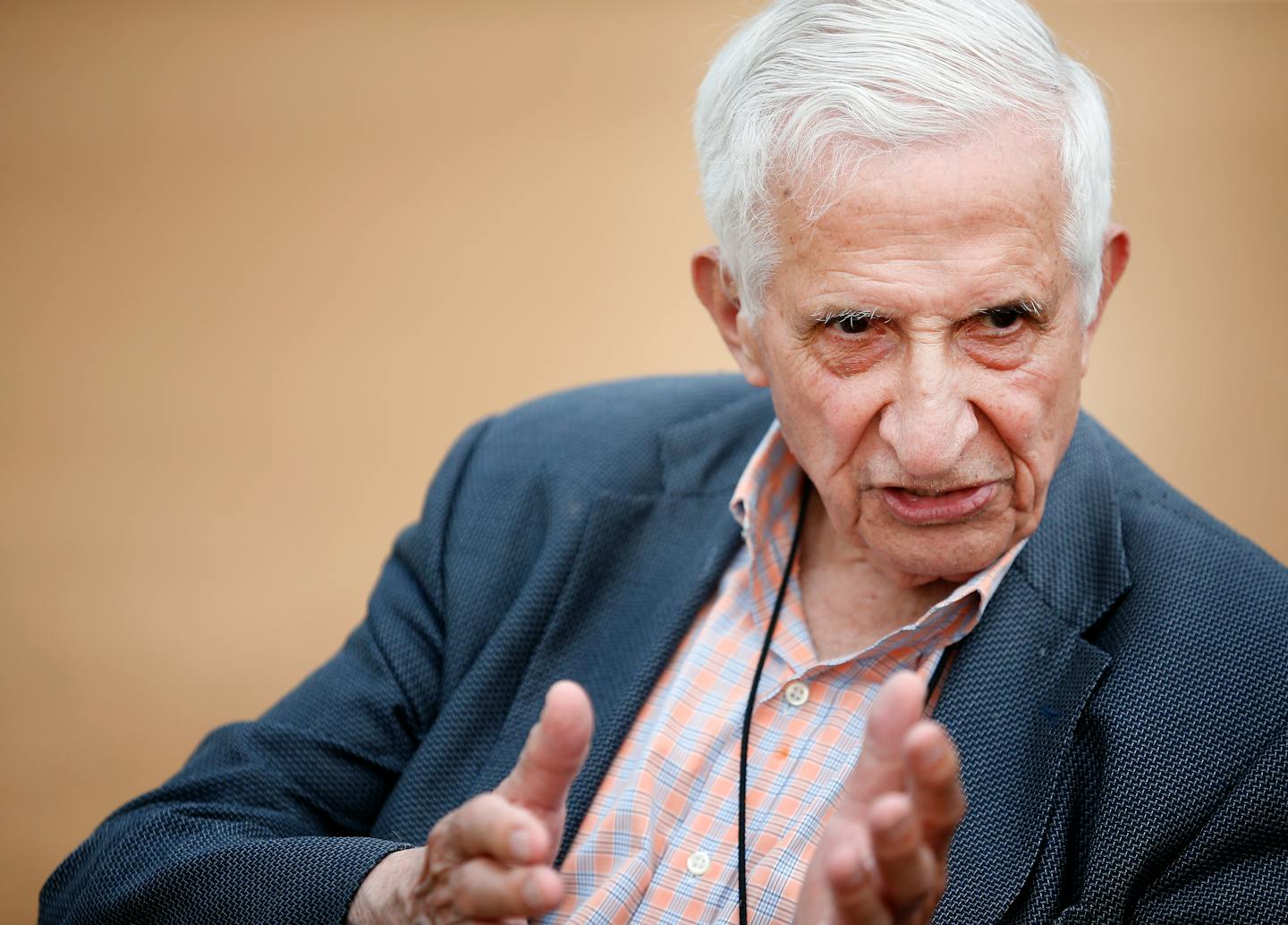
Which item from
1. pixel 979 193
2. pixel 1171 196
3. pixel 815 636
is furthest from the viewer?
pixel 1171 196

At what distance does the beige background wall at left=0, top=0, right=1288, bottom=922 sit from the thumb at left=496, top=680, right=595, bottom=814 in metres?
2.32

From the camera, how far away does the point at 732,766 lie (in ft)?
5.24

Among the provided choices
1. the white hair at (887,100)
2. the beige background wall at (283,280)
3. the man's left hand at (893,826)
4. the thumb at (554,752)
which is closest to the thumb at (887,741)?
the man's left hand at (893,826)

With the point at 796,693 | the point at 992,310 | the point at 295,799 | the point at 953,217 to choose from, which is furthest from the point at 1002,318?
the point at 295,799

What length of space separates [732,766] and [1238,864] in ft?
1.90

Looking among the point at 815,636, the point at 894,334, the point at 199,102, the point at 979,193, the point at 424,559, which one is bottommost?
the point at 815,636

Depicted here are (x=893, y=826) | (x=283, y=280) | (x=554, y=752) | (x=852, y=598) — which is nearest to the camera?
(x=893, y=826)

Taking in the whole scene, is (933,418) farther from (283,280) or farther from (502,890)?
(283,280)

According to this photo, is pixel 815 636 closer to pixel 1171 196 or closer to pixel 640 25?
pixel 1171 196

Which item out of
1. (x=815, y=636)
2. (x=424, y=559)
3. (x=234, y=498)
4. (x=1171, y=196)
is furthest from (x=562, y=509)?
(x=1171, y=196)

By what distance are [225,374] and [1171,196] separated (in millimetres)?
2572

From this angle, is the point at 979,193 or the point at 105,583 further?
the point at 105,583

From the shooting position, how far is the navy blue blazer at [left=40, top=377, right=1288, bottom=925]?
1391 mm

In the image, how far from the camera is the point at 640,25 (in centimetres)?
357
